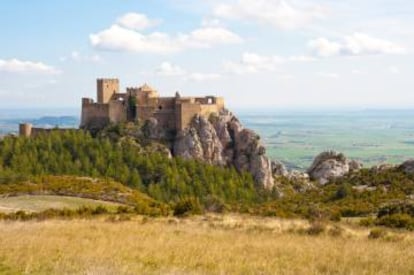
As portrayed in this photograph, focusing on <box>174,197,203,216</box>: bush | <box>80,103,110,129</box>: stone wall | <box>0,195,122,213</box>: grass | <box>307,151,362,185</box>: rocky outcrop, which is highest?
<box>80,103,110,129</box>: stone wall

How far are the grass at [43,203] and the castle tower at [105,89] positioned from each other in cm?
3677

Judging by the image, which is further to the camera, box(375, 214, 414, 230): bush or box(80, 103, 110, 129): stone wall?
box(80, 103, 110, 129): stone wall

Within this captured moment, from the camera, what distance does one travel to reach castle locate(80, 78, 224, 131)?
6750 centimetres

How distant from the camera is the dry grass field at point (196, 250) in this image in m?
10.7

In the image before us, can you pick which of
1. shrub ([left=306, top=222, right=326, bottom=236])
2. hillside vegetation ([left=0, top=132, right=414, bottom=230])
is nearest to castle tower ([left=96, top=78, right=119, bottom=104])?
hillside vegetation ([left=0, top=132, right=414, bottom=230])

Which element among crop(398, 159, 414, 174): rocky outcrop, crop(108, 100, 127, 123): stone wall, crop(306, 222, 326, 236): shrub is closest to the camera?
crop(306, 222, 326, 236): shrub

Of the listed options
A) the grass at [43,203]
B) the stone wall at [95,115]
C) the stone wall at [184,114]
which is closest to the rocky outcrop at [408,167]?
the stone wall at [184,114]

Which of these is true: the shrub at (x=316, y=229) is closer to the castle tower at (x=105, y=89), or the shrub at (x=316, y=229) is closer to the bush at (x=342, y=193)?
the bush at (x=342, y=193)

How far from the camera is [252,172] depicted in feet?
217

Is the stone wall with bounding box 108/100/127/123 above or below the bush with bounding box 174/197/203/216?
above

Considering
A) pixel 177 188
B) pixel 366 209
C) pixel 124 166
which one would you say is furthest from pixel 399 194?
pixel 124 166

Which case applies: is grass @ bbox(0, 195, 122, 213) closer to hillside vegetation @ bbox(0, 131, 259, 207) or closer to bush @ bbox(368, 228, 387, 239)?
bush @ bbox(368, 228, 387, 239)

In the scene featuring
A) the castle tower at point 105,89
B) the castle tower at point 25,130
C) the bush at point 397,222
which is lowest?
the bush at point 397,222

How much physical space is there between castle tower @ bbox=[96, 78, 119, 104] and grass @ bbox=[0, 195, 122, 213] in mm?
36774
